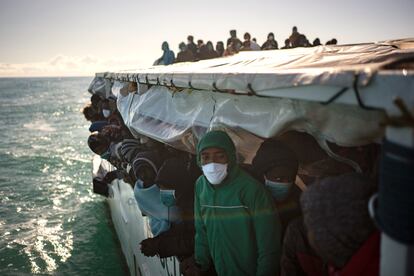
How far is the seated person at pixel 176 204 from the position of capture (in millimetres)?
3369

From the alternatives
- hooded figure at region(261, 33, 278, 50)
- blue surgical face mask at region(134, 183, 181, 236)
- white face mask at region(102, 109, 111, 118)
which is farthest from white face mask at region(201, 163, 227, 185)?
hooded figure at region(261, 33, 278, 50)

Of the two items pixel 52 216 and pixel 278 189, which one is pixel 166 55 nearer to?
pixel 52 216

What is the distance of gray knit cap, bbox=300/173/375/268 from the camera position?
151 cm

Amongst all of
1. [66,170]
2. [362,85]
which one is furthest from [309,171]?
[66,170]

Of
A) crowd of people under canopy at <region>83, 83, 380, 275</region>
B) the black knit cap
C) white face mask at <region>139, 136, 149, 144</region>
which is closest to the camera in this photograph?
crowd of people under canopy at <region>83, 83, 380, 275</region>

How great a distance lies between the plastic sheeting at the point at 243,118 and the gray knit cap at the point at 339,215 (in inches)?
12.7

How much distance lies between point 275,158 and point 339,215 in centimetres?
104

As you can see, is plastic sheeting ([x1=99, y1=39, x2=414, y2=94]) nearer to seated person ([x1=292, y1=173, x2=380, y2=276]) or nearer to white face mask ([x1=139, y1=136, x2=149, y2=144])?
seated person ([x1=292, y1=173, x2=380, y2=276])

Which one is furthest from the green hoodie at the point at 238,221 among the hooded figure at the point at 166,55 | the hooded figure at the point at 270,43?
the hooded figure at the point at 166,55

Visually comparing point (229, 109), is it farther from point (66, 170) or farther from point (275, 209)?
point (66, 170)

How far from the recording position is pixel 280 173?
257cm

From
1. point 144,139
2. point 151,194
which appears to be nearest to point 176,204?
point 151,194

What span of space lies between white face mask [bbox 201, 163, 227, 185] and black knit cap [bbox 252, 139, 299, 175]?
28 cm

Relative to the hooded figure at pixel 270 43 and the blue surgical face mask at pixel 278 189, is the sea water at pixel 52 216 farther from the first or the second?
the hooded figure at pixel 270 43
